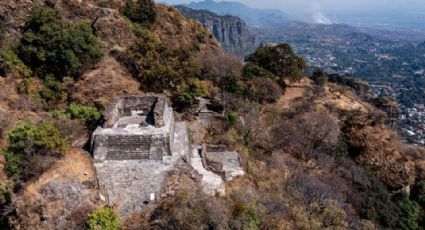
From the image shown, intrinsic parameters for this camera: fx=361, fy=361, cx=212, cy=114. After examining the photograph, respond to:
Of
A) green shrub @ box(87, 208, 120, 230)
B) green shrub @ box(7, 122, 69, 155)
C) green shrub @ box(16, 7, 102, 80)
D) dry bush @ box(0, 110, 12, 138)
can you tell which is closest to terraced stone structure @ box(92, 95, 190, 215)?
green shrub @ box(87, 208, 120, 230)

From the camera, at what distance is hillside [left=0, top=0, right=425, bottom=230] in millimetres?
13859

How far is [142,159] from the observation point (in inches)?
622

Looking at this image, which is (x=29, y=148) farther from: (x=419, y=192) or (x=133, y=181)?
(x=419, y=192)

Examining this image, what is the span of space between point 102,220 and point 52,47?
18693 mm

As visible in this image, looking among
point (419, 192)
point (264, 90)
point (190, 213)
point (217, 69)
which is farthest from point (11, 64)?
point (419, 192)

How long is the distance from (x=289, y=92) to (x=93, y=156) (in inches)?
1076

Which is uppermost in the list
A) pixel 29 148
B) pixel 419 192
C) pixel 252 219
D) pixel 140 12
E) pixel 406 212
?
pixel 140 12

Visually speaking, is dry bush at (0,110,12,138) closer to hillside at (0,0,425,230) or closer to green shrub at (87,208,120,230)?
hillside at (0,0,425,230)

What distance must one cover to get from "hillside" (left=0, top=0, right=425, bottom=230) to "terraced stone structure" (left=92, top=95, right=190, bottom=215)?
2.6 inches

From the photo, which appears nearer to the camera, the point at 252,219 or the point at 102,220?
the point at 102,220

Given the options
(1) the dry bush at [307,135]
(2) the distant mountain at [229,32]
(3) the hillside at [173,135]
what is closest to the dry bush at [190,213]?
(3) the hillside at [173,135]

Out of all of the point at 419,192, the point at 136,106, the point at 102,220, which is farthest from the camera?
the point at 419,192

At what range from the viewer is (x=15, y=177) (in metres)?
14.9

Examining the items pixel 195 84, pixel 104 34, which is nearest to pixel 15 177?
pixel 195 84
